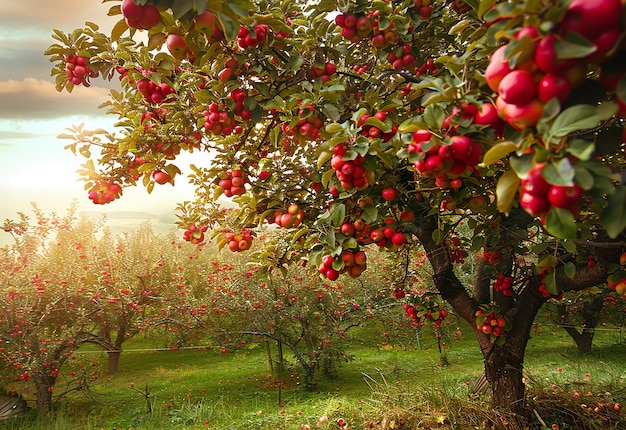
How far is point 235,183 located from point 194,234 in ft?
2.87

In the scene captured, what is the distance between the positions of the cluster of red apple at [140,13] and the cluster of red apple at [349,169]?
33.5 inches

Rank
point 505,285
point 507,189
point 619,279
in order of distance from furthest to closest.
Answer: point 505,285 → point 619,279 → point 507,189

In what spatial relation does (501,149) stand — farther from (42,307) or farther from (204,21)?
(42,307)

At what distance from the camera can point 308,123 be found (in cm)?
215

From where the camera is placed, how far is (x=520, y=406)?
3.46 metres

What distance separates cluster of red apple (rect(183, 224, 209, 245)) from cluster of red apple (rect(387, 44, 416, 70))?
1961mm

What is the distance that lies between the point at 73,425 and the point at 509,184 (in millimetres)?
7496

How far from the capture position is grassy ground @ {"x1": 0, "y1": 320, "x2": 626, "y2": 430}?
3.92 meters

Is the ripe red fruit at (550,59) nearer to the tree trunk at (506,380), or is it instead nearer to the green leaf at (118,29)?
the green leaf at (118,29)

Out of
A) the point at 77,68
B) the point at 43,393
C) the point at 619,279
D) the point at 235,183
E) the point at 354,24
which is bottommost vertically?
the point at 43,393

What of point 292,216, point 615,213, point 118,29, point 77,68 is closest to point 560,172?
point 615,213

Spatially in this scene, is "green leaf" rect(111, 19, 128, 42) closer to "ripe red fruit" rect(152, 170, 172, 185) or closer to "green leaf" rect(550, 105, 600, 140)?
"ripe red fruit" rect(152, 170, 172, 185)

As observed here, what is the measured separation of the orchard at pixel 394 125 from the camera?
0.85m

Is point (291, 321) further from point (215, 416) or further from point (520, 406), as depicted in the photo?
point (520, 406)
